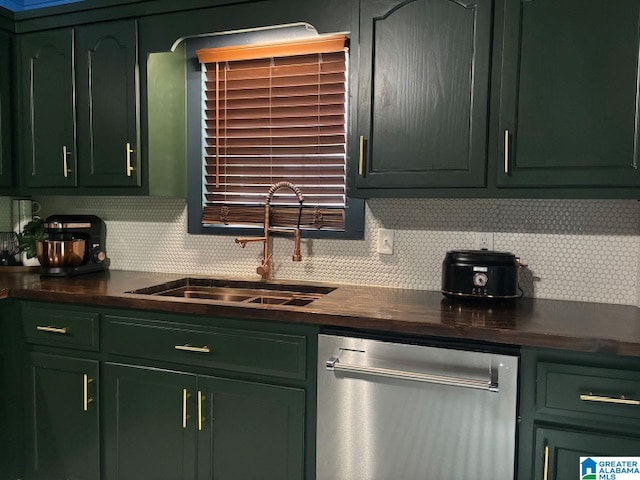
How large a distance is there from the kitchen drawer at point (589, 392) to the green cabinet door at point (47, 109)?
2.17 meters

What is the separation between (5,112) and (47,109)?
226 millimetres

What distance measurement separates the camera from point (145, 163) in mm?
2395

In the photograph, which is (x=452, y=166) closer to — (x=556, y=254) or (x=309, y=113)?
(x=556, y=254)

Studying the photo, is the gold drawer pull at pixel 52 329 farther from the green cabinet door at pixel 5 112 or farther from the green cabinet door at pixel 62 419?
the green cabinet door at pixel 5 112

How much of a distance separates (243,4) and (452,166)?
1.08 m

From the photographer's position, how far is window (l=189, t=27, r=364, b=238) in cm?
240

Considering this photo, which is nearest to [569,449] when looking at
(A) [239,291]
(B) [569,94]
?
(B) [569,94]

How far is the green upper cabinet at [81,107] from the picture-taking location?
2381mm

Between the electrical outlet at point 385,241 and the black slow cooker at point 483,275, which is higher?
the electrical outlet at point 385,241

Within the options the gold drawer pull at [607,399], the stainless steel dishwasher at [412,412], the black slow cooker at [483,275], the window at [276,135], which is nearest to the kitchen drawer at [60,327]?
the window at [276,135]

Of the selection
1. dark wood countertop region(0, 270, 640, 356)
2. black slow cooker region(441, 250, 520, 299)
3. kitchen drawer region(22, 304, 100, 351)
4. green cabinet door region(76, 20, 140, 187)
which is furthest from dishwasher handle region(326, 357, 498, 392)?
green cabinet door region(76, 20, 140, 187)

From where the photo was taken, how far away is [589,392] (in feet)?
4.91

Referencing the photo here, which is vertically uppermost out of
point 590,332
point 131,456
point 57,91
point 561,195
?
point 57,91

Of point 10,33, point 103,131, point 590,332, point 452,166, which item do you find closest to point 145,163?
point 103,131
